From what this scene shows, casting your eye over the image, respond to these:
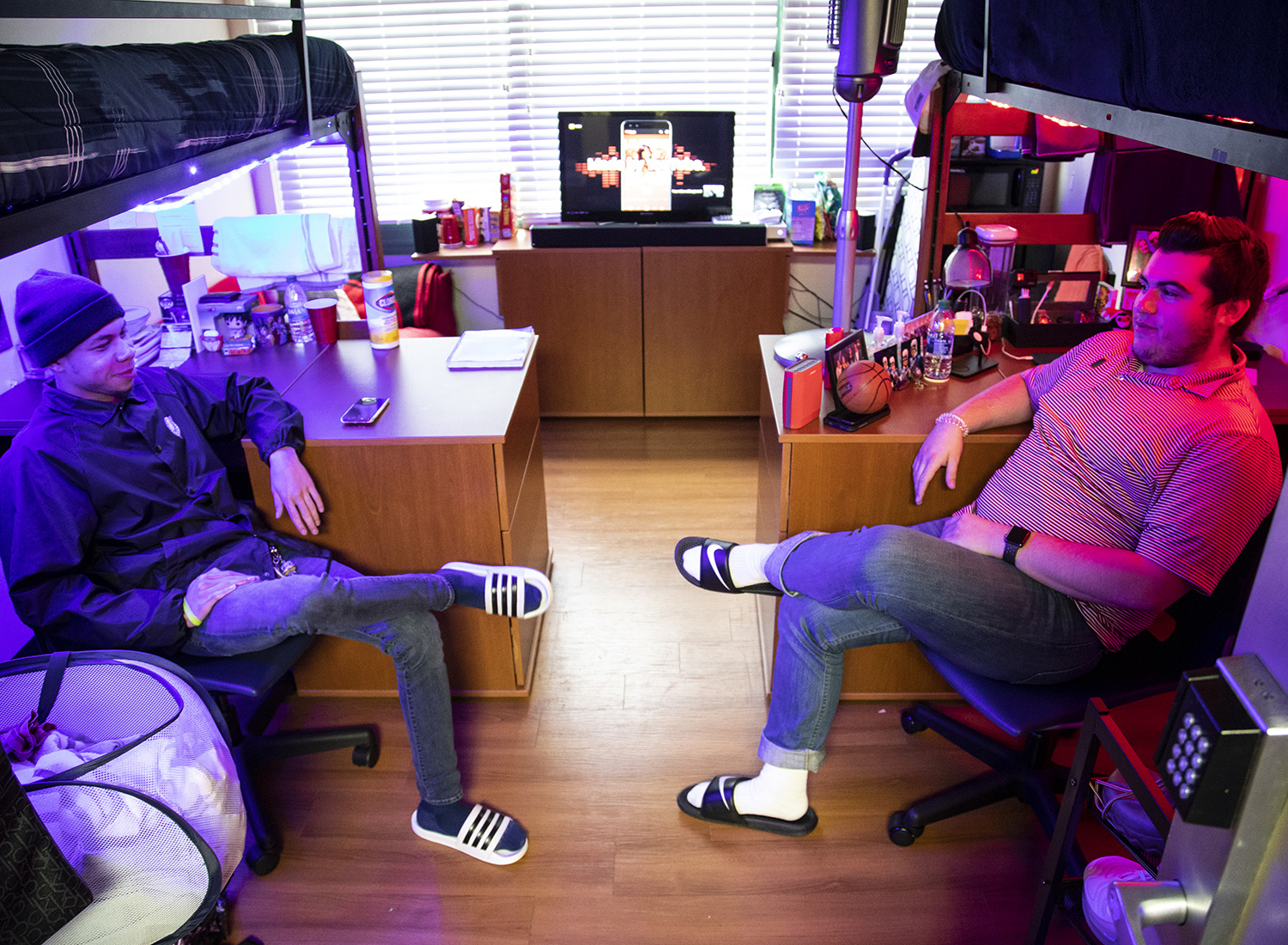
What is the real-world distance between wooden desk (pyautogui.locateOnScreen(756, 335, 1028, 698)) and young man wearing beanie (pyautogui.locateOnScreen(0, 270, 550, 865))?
0.64 m

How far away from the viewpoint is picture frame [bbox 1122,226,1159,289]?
8.02 feet

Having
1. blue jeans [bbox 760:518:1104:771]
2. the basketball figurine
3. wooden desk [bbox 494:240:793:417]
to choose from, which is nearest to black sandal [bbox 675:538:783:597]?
blue jeans [bbox 760:518:1104:771]

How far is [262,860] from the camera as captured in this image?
189 centimetres

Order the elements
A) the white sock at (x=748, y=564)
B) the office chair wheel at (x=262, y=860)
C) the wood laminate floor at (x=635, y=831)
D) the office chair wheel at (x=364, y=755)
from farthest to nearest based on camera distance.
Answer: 1. the office chair wheel at (x=364, y=755)
2. the white sock at (x=748, y=564)
3. the office chair wheel at (x=262, y=860)
4. the wood laminate floor at (x=635, y=831)

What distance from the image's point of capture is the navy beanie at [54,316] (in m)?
1.72

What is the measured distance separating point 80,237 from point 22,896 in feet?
7.21

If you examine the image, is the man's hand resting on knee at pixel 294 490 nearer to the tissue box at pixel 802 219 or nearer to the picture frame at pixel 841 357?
the picture frame at pixel 841 357

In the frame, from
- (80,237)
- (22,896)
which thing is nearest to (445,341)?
(80,237)

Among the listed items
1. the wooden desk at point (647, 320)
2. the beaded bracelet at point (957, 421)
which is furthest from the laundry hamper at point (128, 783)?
the wooden desk at point (647, 320)

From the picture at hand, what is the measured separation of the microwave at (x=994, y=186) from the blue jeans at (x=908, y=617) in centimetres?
215

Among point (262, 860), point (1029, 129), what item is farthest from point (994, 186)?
point (262, 860)

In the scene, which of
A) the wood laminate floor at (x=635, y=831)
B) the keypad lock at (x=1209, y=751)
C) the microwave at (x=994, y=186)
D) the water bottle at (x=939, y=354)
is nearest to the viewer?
the keypad lock at (x=1209, y=751)

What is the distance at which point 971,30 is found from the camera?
1946mm

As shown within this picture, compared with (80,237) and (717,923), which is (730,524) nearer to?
(717,923)
